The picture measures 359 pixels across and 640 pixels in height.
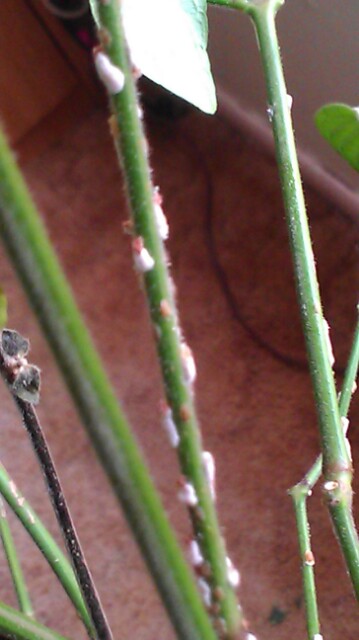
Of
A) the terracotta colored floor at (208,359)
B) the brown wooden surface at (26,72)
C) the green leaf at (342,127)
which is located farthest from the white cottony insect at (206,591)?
the brown wooden surface at (26,72)

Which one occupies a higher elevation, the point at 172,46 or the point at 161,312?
the point at 172,46

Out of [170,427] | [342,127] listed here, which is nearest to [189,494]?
[170,427]

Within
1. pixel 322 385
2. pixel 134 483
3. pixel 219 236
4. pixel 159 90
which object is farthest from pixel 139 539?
pixel 159 90

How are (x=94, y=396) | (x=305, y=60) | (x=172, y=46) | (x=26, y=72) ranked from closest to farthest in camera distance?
(x=94, y=396)
(x=172, y=46)
(x=305, y=60)
(x=26, y=72)

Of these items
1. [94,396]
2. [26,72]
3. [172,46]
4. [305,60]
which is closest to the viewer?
[94,396]

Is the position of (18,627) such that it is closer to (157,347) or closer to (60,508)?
(60,508)

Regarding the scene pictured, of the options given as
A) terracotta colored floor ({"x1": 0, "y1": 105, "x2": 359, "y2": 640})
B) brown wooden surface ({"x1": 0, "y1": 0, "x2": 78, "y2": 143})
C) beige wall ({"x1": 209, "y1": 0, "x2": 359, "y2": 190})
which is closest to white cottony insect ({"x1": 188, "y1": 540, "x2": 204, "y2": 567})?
terracotta colored floor ({"x1": 0, "y1": 105, "x2": 359, "y2": 640})
